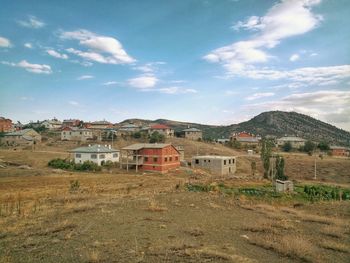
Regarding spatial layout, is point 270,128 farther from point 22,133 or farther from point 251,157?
point 22,133

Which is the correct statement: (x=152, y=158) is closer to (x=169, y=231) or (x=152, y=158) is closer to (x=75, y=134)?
(x=169, y=231)

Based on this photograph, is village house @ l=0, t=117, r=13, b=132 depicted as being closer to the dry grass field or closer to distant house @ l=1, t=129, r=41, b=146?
distant house @ l=1, t=129, r=41, b=146

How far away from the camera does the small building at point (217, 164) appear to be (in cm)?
5644

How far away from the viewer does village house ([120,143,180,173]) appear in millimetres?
53062

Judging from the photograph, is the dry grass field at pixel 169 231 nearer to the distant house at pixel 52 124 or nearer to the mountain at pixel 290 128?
the distant house at pixel 52 124

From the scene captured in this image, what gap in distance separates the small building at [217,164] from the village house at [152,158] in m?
5.32

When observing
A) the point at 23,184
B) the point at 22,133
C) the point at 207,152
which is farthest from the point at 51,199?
the point at 22,133

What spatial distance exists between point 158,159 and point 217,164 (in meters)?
11.5

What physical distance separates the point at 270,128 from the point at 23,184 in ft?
548

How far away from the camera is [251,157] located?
78.1 meters

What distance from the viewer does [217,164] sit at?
186ft

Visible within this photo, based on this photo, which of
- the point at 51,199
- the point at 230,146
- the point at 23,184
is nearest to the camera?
the point at 51,199

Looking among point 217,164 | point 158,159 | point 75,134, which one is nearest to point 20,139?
point 75,134

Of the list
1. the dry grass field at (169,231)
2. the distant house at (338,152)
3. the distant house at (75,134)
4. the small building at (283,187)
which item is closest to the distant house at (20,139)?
the distant house at (75,134)
